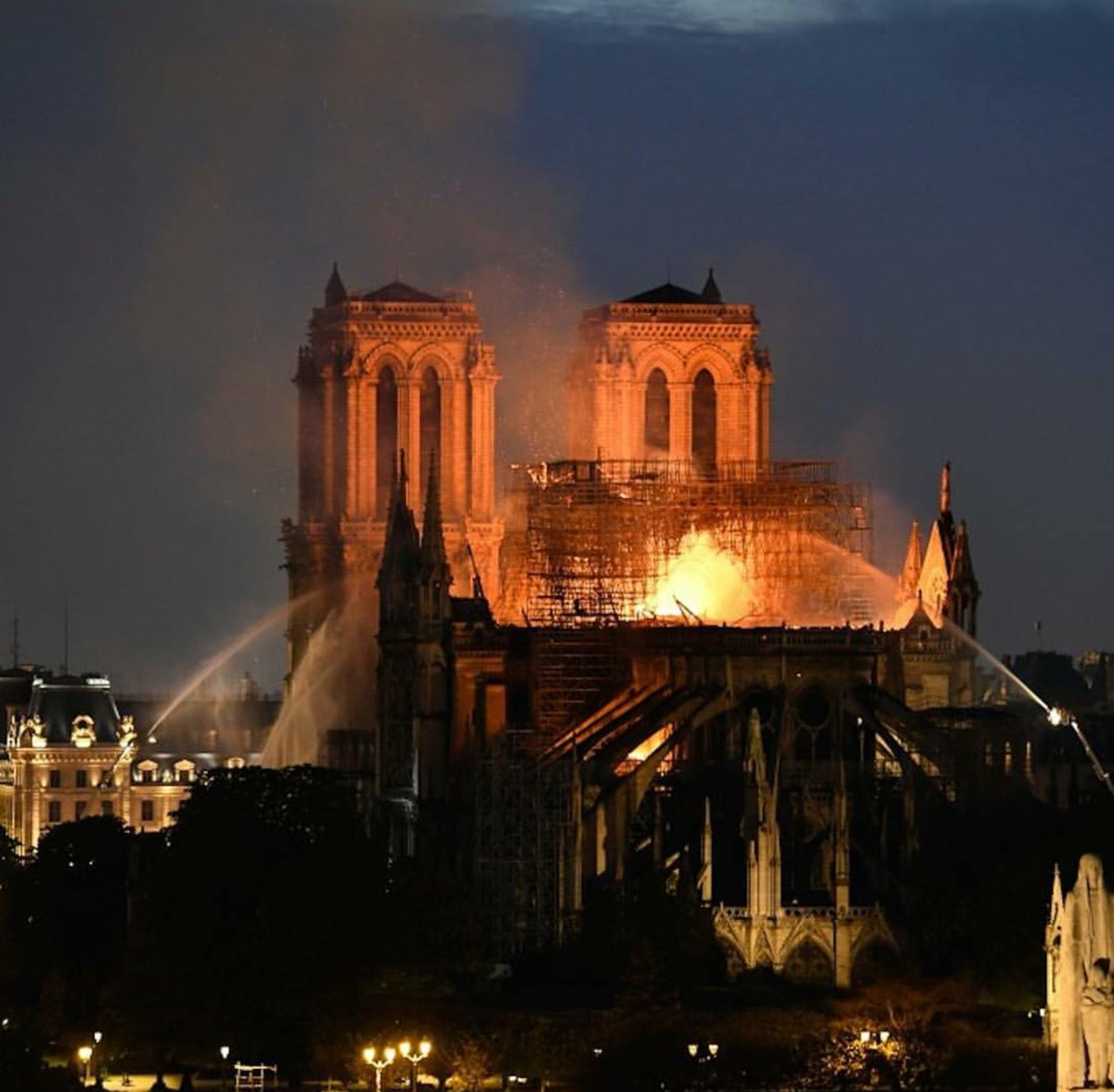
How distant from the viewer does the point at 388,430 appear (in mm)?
179500

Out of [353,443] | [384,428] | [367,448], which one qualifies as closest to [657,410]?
[384,428]

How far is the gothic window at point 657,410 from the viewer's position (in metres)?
176

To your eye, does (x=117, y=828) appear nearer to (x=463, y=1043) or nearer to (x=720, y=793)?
(x=720, y=793)

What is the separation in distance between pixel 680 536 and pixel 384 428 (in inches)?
565

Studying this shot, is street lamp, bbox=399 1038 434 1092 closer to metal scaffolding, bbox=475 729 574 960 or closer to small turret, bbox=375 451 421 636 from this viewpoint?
metal scaffolding, bbox=475 729 574 960

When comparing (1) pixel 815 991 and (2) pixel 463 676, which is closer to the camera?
(1) pixel 815 991

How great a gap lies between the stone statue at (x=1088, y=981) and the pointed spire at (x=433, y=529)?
6352 centimetres

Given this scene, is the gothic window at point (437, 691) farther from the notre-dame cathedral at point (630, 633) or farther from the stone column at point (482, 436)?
the stone column at point (482, 436)

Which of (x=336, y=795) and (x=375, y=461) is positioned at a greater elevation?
(x=375, y=461)

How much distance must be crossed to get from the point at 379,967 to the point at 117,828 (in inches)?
942

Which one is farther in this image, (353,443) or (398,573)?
(353,443)

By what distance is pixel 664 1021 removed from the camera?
424 ft

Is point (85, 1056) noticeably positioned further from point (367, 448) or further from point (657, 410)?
point (367, 448)

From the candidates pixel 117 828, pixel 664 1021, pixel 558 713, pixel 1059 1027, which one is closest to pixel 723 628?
pixel 558 713
